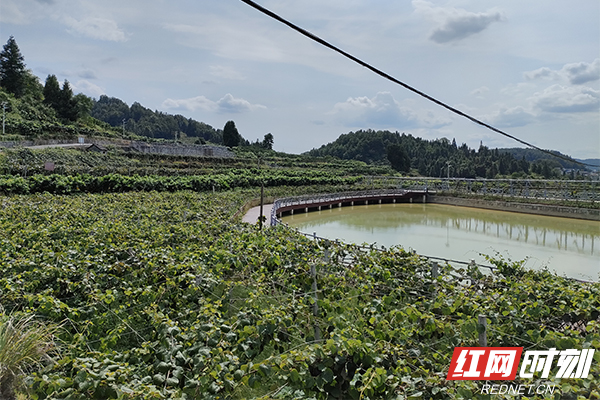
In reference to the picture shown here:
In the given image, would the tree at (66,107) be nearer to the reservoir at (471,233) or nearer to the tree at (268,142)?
the tree at (268,142)

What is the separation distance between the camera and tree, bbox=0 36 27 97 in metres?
57.1

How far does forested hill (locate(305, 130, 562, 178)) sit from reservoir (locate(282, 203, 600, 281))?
163ft

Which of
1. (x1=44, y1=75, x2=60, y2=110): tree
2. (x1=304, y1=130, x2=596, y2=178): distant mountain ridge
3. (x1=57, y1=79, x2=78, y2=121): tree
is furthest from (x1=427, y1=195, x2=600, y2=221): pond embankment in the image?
(x1=44, y1=75, x2=60, y2=110): tree

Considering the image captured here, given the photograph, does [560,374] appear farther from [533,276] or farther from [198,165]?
[198,165]

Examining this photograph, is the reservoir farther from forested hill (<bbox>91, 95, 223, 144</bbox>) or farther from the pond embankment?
forested hill (<bbox>91, 95, 223, 144</bbox>)

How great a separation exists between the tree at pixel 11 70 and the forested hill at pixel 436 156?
65365 mm

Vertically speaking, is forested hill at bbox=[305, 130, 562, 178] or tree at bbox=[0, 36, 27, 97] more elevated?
tree at bbox=[0, 36, 27, 97]

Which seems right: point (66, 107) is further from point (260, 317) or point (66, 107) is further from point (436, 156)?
point (436, 156)

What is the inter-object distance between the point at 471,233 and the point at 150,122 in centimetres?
10999

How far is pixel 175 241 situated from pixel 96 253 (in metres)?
1.59

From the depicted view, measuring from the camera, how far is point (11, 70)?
57.3 m

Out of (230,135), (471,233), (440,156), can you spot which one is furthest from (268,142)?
(471,233)

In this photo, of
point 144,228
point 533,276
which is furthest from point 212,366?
point 144,228

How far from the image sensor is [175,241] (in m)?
7.28
